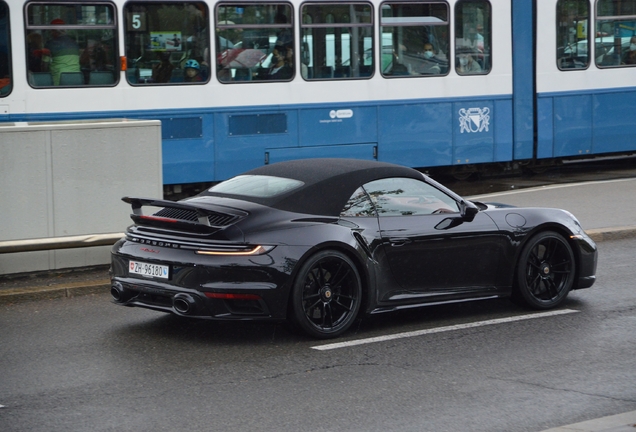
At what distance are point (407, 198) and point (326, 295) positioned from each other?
44.9 inches

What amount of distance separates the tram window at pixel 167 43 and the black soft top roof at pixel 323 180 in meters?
6.72

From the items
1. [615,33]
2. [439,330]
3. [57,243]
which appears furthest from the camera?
[615,33]

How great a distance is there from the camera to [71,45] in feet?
47.9

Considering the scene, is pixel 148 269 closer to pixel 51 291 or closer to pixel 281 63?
pixel 51 291

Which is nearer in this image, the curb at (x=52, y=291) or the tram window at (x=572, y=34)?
the curb at (x=52, y=291)

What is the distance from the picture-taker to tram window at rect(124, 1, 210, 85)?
1489 cm

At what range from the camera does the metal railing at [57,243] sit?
9898 millimetres

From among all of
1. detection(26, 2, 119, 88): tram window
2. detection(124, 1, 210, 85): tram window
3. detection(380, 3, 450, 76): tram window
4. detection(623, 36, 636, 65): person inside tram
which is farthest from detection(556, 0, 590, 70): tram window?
detection(26, 2, 119, 88): tram window

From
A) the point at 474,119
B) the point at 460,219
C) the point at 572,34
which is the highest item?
the point at 572,34

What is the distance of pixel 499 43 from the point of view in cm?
1781

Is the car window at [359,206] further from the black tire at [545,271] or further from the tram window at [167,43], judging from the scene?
the tram window at [167,43]

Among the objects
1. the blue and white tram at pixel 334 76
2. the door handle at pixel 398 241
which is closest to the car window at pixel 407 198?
the door handle at pixel 398 241

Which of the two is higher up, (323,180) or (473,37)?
(473,37)

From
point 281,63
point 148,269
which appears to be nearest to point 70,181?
point 148,269
